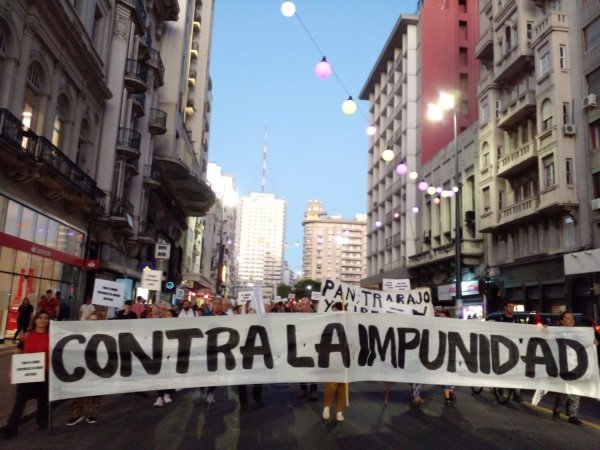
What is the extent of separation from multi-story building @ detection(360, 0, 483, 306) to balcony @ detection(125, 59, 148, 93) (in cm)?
2210

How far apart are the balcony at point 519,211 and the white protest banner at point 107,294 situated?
23.2 meters

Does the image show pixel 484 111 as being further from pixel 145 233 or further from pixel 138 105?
pixel 145 233

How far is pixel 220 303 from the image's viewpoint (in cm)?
1108

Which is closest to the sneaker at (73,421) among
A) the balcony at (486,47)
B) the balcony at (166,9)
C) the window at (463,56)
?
the balcony at (166,9)

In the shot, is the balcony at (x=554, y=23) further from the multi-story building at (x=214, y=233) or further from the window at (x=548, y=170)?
the multi-story building at (x=214, y=233)

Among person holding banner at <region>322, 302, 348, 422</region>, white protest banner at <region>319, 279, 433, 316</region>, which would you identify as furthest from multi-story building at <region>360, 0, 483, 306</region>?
person holding banner at <region>322, 302, 348, 422</region>

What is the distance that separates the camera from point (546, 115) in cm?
2892

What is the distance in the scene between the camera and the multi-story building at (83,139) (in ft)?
58.2

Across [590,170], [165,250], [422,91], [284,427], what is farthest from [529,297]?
[422,91]

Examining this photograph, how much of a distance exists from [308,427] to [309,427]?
0.05 ft

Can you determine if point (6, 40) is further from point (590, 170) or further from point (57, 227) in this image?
point (590, 170)

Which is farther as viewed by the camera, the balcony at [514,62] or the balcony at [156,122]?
the balcony at [156,122]

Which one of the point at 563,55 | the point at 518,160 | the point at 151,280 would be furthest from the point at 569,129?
the point at 151,280

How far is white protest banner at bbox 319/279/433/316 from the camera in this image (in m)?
13.7
